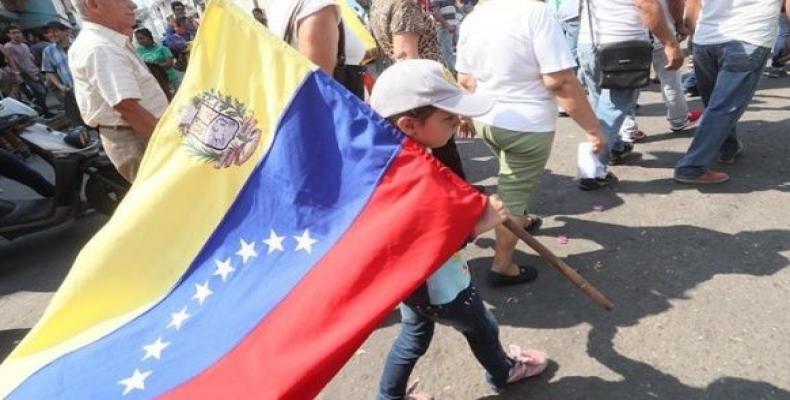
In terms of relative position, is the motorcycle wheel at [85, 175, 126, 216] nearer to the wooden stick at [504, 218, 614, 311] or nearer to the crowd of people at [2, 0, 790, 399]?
the crowd of people at [2, 0, 790, 399]

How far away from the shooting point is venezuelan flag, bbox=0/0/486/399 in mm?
1537

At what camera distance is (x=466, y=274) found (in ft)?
6.44

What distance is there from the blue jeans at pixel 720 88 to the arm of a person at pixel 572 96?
109 cm

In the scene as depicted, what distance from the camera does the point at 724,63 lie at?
10.9 feet

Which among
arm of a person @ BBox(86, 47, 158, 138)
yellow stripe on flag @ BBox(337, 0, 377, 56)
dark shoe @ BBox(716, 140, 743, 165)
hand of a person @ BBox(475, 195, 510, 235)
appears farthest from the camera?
dark shoe @ BBox(716, 140, 743, 165)

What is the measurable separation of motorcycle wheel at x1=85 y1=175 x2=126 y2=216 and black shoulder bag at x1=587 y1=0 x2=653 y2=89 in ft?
13.0

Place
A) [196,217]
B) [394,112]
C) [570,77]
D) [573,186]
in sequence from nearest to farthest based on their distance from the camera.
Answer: [394,112] < [196,217] < [570,77] < [573,186]

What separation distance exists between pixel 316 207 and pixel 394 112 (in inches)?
14.9

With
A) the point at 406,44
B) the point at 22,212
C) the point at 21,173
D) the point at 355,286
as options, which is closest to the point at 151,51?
the point at 21,173

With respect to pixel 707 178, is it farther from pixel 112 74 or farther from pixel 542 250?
pixel 112 74

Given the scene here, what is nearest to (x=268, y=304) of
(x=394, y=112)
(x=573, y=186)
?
(x=394, y=112)

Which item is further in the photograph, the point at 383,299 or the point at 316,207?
the point at 316,207

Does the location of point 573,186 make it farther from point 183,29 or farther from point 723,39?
point 183,29

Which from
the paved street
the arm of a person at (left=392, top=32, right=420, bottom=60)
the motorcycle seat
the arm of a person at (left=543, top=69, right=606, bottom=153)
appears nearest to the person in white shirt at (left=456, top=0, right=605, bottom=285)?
the arm of a person at (left=543, top=69, right=606, bottom=153)
